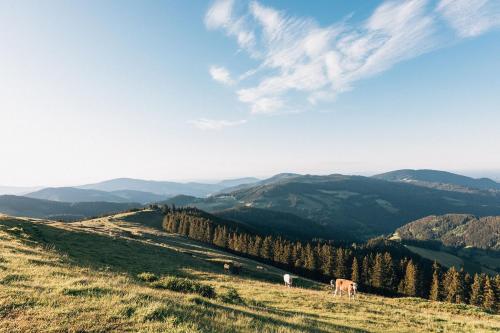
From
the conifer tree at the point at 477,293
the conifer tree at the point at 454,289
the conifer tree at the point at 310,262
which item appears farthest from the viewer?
the conifer tree at the point at 310,262

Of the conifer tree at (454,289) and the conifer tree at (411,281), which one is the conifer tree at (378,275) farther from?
the conifer tree at (454,289)

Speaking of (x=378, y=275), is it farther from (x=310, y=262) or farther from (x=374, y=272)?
(x=310, y=262)

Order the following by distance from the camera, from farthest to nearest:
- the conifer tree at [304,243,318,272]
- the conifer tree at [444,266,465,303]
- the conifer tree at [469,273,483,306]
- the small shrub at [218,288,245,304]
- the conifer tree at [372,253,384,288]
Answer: the conifer tree at [304,243,318,272]
the conifer tree at [372,253,384,288]
the conifer tree at [444,266,465,303]
the conifer tree at [469,273,483,306]
the small shrub at [218,288,245,304]

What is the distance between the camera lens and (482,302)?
103938mm

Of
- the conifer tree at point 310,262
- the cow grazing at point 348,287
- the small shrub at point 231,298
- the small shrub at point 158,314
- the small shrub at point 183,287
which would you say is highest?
the small shrub at point 158,314

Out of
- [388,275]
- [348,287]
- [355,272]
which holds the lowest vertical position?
[388,275]

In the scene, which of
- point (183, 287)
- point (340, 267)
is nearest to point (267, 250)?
point (340, 267)

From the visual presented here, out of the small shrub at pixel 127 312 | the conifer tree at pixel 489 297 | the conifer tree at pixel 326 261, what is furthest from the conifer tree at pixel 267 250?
the small shrub at pixel 127 312

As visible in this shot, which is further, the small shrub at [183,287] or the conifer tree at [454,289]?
the conifer tree at [454,289]

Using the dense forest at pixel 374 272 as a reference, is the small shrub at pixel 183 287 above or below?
above

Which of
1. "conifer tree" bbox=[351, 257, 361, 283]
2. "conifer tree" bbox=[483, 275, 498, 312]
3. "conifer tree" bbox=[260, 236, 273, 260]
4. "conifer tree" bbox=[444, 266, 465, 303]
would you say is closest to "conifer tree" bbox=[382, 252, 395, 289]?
"conifer tree" bbox=[351, 257, 361, 283]

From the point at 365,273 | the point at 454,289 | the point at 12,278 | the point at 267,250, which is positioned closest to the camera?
the point at 12,278

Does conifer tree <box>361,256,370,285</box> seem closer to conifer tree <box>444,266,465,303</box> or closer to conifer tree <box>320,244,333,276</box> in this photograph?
conifer tree <box>320,244,333,276</box>

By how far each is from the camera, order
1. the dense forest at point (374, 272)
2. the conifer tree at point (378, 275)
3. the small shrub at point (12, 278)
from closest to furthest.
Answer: the small shrub at point (12, 278) → the dense forest at point (374, 272) → the conifer tree at point (378, 275)
